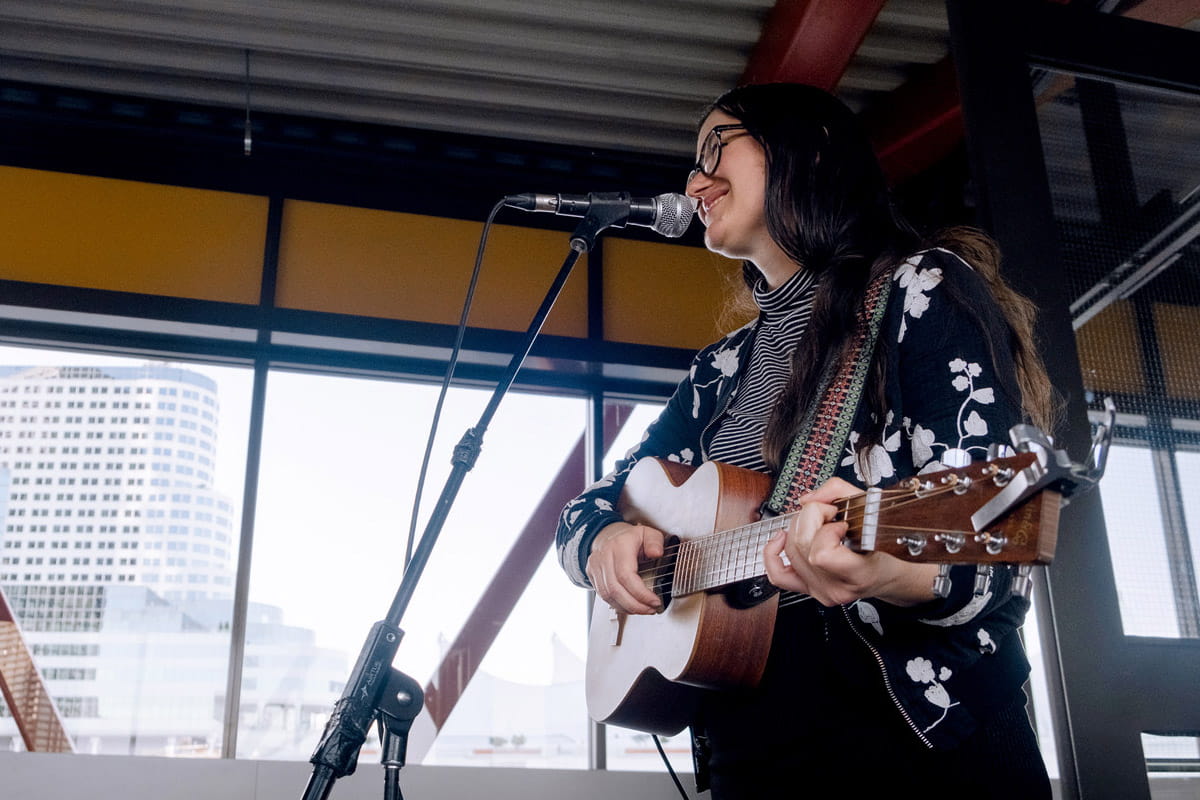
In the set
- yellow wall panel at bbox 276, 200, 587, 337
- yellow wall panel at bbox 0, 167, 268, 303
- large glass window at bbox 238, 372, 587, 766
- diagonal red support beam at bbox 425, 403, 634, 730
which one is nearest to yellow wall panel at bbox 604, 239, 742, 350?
yellow wall panel at bbox 276, 200, 587, 337

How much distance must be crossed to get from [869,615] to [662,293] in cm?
311

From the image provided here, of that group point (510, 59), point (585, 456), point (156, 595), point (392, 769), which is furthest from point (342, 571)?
point (392, 769)

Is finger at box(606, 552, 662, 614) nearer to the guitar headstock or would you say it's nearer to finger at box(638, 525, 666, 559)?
finger at box(638, 525, 666, 559)

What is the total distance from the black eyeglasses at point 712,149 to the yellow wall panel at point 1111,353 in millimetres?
759

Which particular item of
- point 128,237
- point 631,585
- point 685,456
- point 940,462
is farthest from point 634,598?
point 128,237

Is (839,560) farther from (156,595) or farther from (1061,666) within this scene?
(156,595)

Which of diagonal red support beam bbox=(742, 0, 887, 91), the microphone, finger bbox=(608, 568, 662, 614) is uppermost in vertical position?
diagonal red support beam bbox=(742, 0, 887, 91)

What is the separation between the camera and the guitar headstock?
33.0 inches

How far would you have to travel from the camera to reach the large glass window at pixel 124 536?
3.25 meters

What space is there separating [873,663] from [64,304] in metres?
3.30

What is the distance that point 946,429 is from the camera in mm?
1127

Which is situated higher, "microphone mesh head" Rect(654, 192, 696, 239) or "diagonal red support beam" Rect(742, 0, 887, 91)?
"diagonal red support beam" Rect(742, 0, 887, 91)

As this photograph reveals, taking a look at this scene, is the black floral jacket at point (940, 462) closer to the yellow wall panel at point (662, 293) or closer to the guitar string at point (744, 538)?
the guitar string at point (744, 538)

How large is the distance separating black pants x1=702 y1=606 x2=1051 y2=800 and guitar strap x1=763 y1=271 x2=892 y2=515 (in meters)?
0.19
